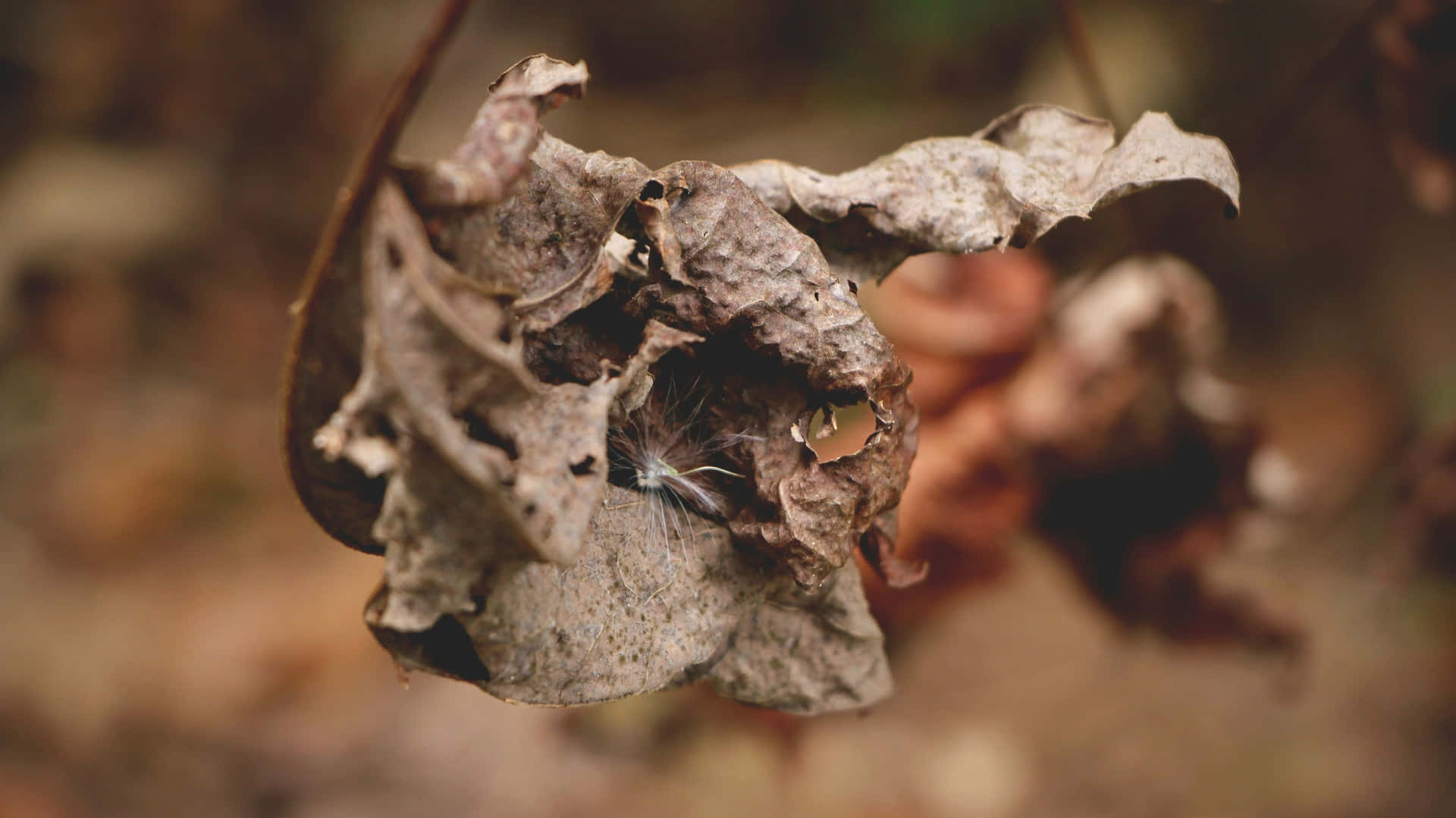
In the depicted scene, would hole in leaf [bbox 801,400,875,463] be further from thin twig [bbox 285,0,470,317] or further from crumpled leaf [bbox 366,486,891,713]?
thin twig [bbox 285,0,470,317]

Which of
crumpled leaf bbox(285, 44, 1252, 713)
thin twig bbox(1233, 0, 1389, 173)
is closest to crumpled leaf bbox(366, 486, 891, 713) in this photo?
crumpled leaf bbox(285, 44, 1252, 713)

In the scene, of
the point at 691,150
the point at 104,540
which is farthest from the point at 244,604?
the point at 691,150

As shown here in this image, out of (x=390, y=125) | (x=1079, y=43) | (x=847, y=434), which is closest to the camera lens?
(x=390, y=125)

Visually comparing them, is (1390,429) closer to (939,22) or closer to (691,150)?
(939,22)

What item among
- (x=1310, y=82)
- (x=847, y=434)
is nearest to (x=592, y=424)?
(x=847, y=434)

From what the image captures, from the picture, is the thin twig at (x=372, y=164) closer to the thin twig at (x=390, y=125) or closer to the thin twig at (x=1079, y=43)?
the thin twig at (x=390, y=125)

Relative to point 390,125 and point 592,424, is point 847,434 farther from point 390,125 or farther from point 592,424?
point 390,125

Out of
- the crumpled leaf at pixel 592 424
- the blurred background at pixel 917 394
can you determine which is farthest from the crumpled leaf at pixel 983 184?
the blurred background at pixel 917 394
